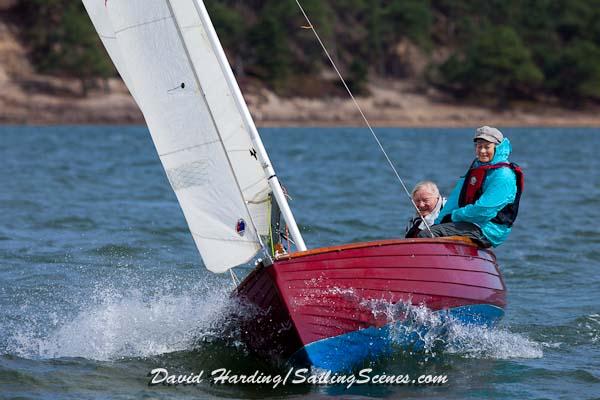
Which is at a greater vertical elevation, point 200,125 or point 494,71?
point 200,125

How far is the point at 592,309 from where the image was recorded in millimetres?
10531

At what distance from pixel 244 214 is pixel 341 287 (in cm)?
89

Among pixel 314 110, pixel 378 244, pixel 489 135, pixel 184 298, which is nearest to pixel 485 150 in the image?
pixel 489 135

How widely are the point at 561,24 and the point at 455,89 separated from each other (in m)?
19.1

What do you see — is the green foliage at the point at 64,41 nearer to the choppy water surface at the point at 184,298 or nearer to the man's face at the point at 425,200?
the choppy water surface at the point at 184,298

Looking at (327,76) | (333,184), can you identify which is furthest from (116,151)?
(327,76)

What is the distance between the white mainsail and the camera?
7.67 m

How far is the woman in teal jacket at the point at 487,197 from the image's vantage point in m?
8.09

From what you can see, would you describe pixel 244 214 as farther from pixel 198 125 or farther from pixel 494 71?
pixel 494 71

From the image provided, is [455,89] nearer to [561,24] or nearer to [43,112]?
[561,24]

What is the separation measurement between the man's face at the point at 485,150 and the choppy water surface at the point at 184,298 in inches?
50.6

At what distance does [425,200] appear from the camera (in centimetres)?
847

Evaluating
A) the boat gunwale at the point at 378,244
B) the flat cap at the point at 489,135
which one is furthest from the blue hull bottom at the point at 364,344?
the flat cap at the point at 489,135

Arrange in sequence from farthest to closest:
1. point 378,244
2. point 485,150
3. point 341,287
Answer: point 485,150, point 378,244, point 341,287
